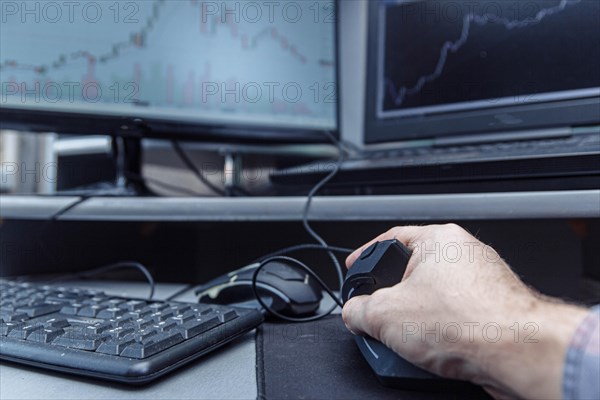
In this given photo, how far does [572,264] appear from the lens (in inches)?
20.4

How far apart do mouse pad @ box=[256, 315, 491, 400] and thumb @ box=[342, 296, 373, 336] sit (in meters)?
0.02

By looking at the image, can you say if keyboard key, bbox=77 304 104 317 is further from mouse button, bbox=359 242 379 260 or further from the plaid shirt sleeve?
the plaid shirt sleeve

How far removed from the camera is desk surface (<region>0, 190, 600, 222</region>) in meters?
0.43

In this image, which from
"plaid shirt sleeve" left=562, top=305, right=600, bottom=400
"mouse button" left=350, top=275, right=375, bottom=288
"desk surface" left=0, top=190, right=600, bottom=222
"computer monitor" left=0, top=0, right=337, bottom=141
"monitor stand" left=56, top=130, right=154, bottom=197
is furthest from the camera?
"monitor stand" left=56, top=130, right=154, bottom=197

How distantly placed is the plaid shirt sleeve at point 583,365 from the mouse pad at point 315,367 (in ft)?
0.19

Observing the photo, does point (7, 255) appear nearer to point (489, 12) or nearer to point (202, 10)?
point (202, 10)

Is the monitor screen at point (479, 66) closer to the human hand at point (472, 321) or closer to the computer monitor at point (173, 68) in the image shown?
the computer monitor at point (173, 68)

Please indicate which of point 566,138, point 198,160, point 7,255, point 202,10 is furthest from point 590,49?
point 7,255

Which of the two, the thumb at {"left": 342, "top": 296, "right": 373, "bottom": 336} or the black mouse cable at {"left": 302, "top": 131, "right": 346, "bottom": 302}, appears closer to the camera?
the thumb at {"left": 342, "top": 296, "right": 373, "bottom": 336}

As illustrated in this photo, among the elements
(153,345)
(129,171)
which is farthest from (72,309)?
(129,171)

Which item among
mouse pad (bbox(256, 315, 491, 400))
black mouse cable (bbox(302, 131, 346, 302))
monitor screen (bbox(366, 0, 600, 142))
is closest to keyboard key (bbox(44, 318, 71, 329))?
mouse pad (bbox(256, 315, 491, 400))

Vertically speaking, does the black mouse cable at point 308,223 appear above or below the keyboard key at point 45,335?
above

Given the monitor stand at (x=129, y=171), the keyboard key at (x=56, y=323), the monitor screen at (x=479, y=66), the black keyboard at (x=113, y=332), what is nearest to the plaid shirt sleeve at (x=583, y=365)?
the black keyboard at (x=113, y=332)

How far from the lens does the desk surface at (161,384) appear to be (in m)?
0.26
